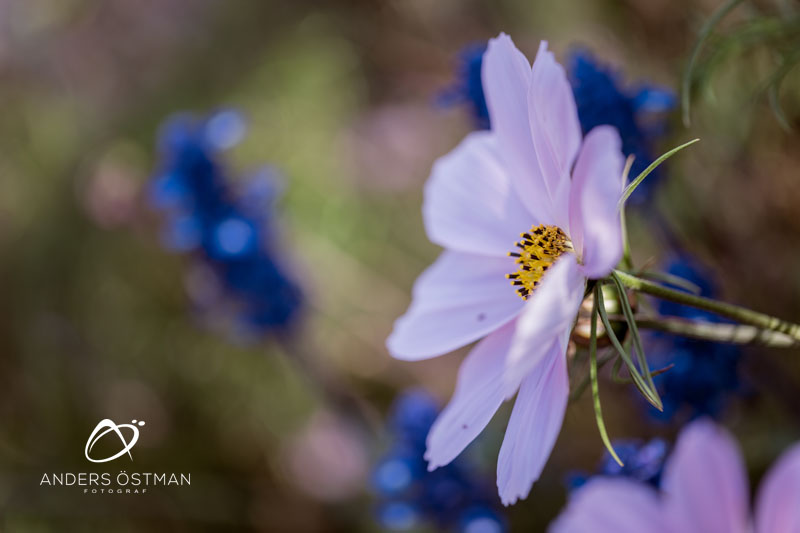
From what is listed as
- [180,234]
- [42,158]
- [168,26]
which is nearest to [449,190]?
[180,234]

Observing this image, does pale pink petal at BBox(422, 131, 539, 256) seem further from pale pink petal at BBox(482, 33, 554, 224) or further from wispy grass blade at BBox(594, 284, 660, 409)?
wispy grass blade at BBox(594, 284, 660, 409)

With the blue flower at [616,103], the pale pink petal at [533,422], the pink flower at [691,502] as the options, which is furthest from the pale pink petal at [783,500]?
the blue flower at [616,103]

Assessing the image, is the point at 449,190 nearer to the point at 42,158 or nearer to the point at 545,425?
the point at 545,425

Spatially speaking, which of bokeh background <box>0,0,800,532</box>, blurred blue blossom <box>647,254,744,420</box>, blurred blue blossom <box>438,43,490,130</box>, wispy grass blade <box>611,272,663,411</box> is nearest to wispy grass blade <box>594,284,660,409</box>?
wispy grass blade <box>611,272,663,411</box>

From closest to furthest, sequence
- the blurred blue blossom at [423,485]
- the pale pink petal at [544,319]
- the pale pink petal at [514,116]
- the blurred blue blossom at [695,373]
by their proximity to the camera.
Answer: the pale pink petal at [544,319]
the pale pink petal at [514,116]
the blurred blue blossom at [695,373]
the blurred blue blossom at [423,485]

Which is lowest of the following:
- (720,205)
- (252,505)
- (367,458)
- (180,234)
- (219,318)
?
(252,505)

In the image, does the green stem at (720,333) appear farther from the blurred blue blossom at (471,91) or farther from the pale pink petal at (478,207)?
the blurred blue blossom at (471,91)
